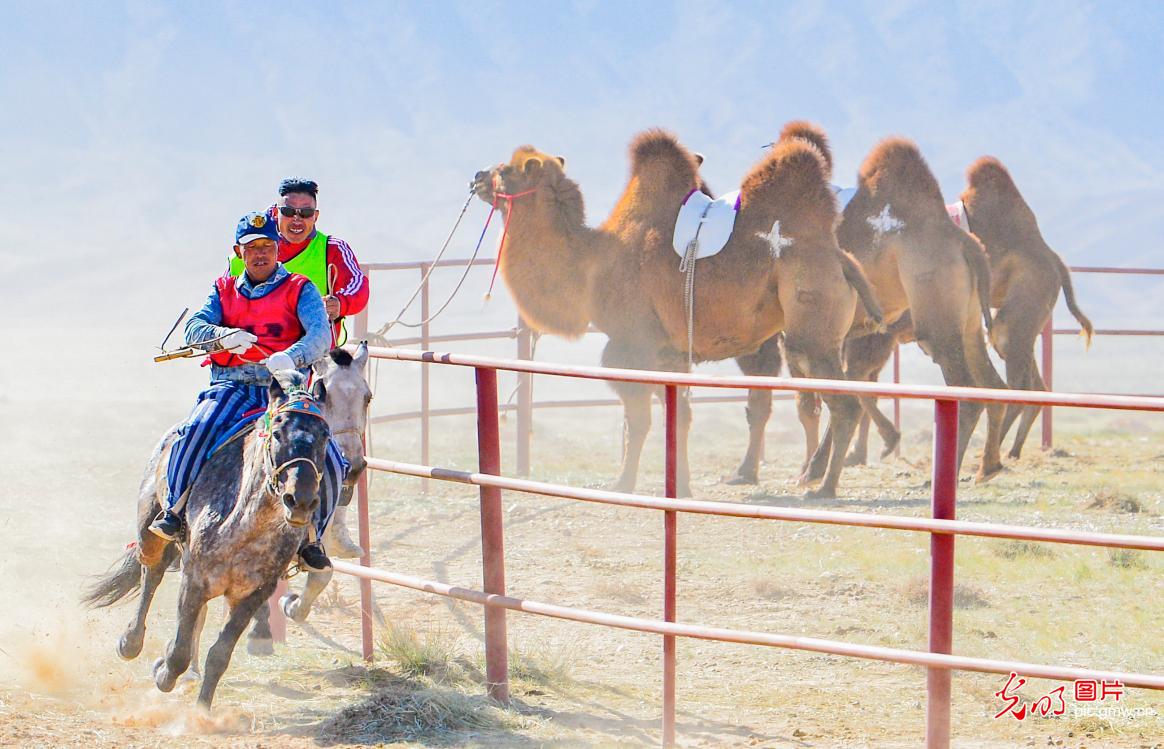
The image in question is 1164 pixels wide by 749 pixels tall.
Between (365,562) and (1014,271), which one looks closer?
(365,562)

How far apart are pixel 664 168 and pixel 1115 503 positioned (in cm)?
363

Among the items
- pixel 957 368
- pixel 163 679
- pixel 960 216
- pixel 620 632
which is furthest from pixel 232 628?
pixel 960 216

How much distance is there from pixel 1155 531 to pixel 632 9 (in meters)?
103

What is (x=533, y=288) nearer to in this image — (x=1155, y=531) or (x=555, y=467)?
(x=555, y=467)

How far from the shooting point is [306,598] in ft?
19.0

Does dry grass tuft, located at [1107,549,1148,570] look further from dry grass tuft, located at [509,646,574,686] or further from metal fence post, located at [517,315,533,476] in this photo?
metal fence post, located at [517,315,533,476]

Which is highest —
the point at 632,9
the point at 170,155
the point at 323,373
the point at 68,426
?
the point at 632,9

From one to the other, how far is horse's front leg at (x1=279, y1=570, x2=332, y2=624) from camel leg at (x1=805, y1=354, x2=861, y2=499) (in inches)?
204

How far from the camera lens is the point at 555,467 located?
13195mm

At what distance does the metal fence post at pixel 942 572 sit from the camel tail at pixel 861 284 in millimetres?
5840

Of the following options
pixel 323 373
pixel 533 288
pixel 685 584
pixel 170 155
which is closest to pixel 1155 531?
pixel 685 584

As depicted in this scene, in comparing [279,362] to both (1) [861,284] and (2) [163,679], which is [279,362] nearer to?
(2) [163,679]

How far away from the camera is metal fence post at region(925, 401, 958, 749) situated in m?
4.39

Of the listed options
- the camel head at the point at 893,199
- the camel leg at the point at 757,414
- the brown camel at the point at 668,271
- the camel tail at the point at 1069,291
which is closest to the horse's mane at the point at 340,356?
the brown camel at the point at 668,271
